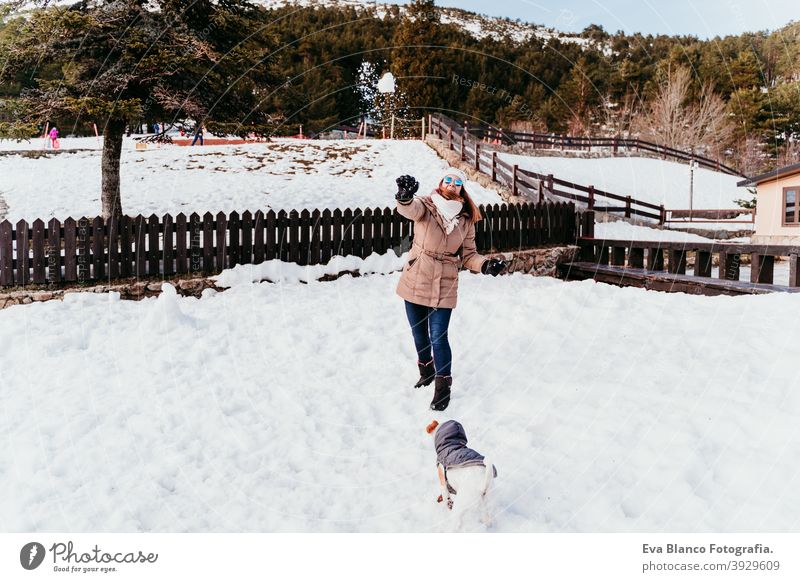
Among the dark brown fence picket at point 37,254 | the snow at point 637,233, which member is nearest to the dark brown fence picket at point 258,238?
the dark brown fence picket at point 37,254

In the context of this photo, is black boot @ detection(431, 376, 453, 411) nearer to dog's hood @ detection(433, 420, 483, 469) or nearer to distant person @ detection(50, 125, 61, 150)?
dog's hood @ detection(433, 420, 483, 469)

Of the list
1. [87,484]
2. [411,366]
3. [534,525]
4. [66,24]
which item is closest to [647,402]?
[534,525]

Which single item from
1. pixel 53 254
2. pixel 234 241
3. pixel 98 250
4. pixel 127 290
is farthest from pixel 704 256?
pixel 53 254

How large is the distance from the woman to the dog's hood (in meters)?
1.34

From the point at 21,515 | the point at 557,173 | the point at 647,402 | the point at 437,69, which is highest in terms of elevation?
the point at 437,69

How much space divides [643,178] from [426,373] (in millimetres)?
29526

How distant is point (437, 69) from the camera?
23781 mm

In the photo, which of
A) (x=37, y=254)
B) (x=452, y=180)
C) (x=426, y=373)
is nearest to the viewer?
(x=452, y=180)

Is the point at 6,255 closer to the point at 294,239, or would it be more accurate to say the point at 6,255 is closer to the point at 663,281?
the point at 294,239

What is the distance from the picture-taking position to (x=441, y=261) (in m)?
4.57

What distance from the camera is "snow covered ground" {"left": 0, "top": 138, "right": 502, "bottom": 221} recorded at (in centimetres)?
1461

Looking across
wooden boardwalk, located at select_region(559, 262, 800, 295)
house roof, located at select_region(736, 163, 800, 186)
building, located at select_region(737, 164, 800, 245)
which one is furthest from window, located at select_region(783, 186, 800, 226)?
wooden boardwalk, located at select_region(559, 262, 800, 295)

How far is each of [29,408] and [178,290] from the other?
396cm
